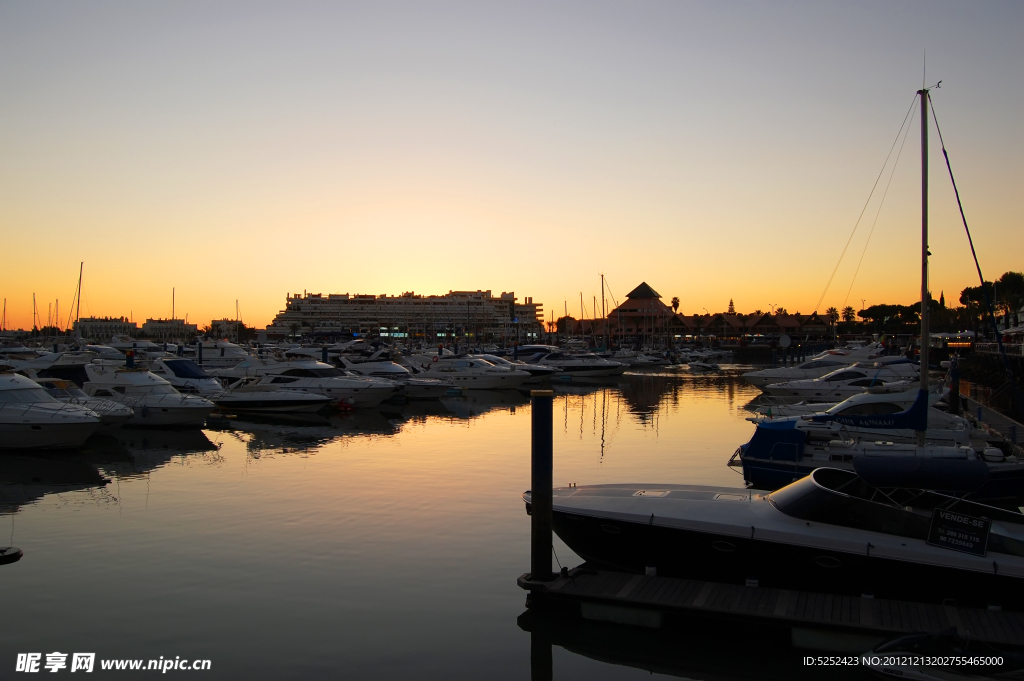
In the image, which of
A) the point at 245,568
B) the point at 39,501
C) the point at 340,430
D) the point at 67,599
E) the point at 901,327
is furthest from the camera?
the point at 901,327

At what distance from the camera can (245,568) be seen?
12742mm

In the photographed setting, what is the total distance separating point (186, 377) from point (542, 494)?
3034 centimetres

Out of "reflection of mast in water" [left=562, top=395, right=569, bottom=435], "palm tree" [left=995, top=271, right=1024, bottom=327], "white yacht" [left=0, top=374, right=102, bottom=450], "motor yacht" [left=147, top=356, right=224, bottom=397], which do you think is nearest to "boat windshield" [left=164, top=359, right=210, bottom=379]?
"motor yacht" [left=147, top=356, right=224, bottom=397]

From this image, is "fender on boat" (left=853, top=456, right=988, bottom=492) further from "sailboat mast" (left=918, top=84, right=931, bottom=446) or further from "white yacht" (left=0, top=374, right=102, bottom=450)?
"white yacht" (left=0, top=374, right=102, bottom=450)

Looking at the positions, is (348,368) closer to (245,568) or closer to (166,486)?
(166,486)

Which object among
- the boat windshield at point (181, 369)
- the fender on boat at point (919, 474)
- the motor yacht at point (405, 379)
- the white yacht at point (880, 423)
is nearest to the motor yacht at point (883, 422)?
the white yacht at point (880, 423)

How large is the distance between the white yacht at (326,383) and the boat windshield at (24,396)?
11.5 meters

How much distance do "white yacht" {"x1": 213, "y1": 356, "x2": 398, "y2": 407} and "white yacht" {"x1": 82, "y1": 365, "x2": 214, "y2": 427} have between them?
17.9 ft

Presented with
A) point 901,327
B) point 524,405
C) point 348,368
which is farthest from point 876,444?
point 901,327

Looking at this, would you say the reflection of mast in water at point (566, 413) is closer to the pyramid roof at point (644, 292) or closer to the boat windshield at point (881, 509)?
the boat windshield at point (881, 509)

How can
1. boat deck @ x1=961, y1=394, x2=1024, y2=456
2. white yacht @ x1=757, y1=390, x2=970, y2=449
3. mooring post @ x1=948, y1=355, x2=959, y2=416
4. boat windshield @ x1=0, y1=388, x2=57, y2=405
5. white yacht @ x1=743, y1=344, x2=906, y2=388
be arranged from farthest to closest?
1. white yacht @ x1=743, y1=344, x2=906, y2=388
2. mooring post @ x1=948, y1=355, x2=959, y2=416
3. boat windshield @ x1=0, y1=388, x2=57, y2=405
4. boat deck @ x1=961, y1=394, x2=1024, y2=456
5. white yacht @ x1=757, y1=390, x2=970, y2=449

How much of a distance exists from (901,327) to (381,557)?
480 ft

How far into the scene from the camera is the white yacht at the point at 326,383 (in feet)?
118

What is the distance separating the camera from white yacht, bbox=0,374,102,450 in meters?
22.6
